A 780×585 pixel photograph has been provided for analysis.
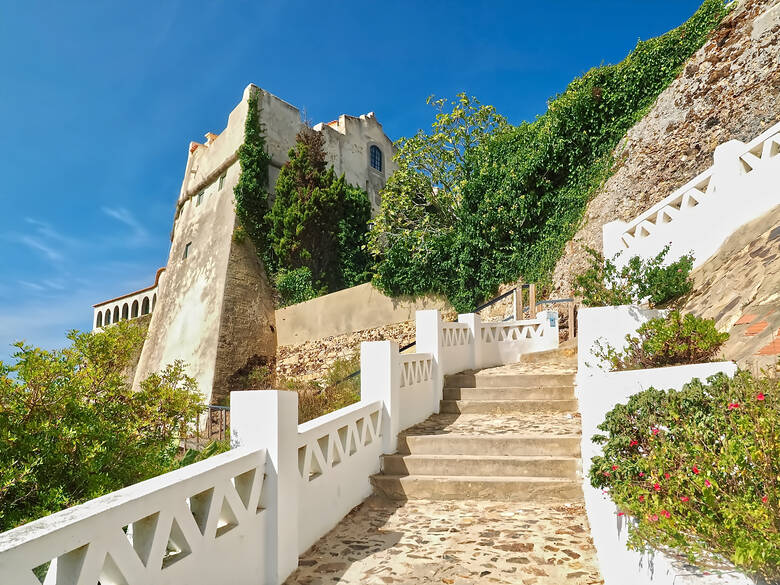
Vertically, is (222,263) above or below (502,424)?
above

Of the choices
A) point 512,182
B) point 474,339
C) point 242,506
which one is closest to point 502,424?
point 474,339

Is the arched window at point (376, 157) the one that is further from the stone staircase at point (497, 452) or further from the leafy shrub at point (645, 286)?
the stone staircase at point (497, 452)

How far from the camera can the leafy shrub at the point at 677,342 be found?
13.0 ft

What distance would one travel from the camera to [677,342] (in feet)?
13.4

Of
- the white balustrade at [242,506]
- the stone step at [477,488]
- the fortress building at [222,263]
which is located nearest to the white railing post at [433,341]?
the white balustrade at [242,506]

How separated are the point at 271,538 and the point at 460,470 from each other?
2607mm

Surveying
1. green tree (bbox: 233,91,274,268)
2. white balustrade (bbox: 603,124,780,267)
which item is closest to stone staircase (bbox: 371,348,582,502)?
white balustrade (bbox: 603,124,780,267)

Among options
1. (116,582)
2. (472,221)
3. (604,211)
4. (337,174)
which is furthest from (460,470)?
(337,174)

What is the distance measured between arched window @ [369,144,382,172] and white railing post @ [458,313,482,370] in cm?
1564

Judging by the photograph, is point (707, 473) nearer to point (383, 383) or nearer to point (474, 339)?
point (383, 383)

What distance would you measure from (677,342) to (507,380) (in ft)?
13.5

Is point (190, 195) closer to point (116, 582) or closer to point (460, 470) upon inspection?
point (460, 470)

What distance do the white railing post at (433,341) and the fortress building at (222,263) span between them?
32.8 feet

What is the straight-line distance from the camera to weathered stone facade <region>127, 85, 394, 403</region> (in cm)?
1708
